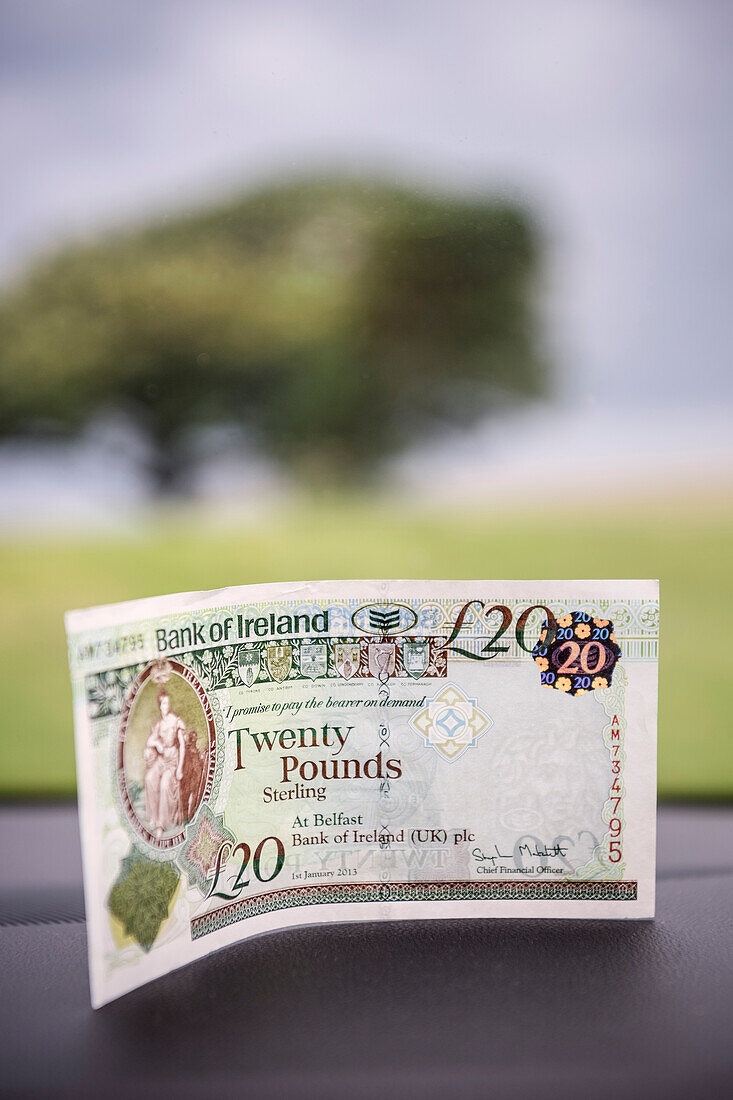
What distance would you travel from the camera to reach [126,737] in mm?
587

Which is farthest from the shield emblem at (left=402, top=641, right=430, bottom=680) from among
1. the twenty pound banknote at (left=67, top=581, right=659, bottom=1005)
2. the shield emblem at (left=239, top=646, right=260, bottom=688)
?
the shield emblem at (left=239, top=646, right=260, bottom=688)

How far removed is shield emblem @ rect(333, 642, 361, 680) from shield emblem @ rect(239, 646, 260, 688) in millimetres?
59

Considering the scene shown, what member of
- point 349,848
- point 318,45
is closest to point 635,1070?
point 349,848

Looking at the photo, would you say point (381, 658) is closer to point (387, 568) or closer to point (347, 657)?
point (347, 657)

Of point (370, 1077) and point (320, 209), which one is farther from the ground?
point (320, 209)

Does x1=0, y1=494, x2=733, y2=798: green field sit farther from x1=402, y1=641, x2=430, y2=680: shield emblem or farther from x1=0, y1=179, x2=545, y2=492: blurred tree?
x1=402, y1=641, x2=430, y2=680: shield emblem

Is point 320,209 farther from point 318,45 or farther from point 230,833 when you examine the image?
point 230,833

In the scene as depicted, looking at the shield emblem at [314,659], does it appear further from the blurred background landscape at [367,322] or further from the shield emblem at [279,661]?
the blurred background landscape at [367,322]

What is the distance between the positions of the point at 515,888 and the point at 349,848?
13cm

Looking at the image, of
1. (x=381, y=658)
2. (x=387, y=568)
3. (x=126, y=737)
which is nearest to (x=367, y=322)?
(x=387, y=568)

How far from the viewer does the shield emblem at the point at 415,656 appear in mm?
690

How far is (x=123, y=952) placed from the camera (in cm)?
59

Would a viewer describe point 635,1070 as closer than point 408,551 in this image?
Yes

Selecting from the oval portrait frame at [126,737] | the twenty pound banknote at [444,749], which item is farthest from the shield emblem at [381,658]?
the oval portrait frame at [126,737]
